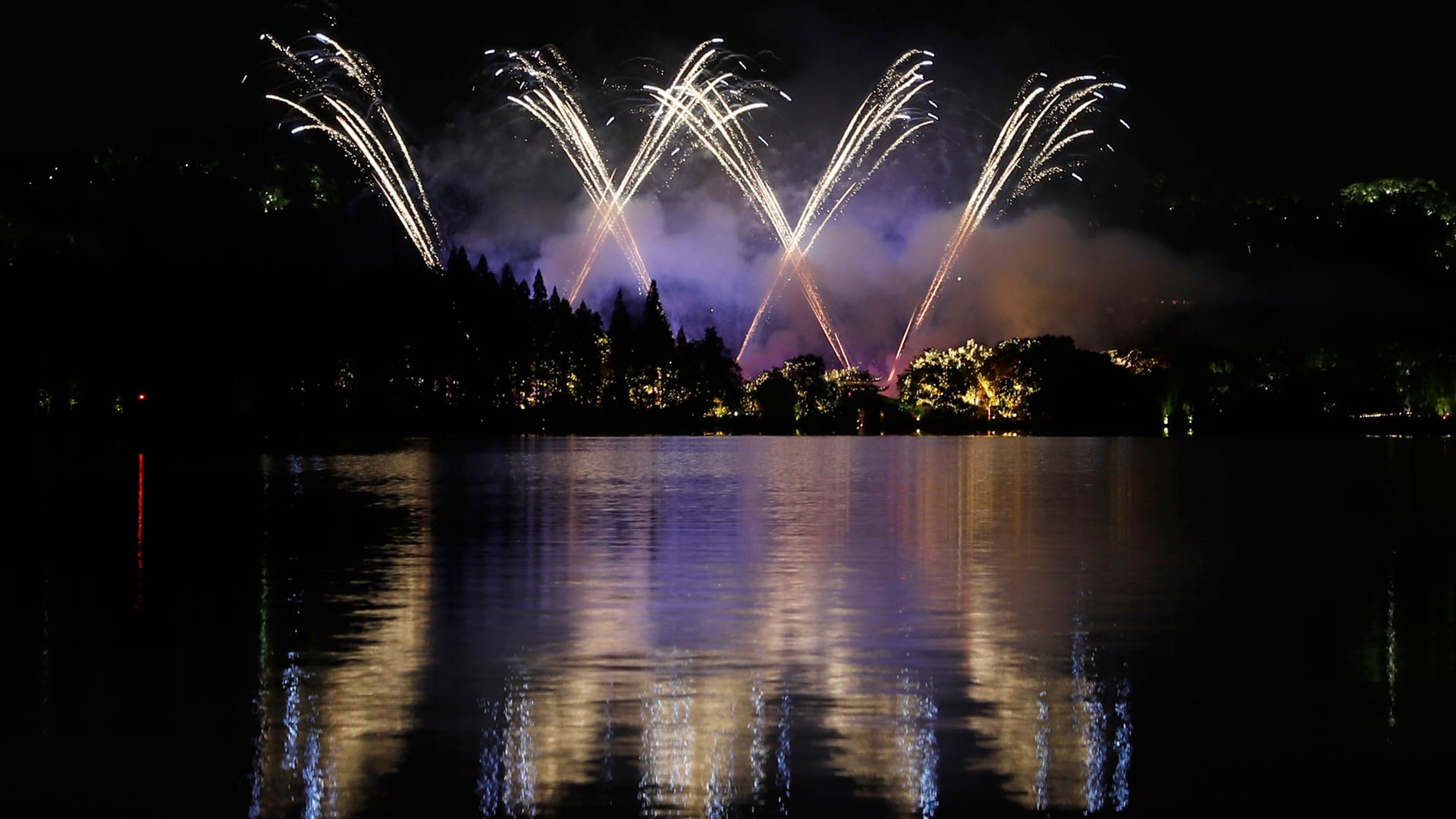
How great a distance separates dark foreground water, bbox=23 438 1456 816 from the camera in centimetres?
1000

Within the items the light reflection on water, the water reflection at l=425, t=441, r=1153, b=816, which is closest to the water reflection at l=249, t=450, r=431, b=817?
the light reflection on water

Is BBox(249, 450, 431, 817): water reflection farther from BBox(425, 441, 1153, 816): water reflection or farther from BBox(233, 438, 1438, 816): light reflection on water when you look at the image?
BBox(425, 441, 1153, 816): water reflection

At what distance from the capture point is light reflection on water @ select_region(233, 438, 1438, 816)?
10.1 m

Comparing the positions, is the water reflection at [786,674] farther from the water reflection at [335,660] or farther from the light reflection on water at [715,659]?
the water reflection at [335,660]

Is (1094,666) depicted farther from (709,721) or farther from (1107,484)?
(1107,484)

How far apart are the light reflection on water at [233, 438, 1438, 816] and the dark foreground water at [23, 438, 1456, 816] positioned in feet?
0.18

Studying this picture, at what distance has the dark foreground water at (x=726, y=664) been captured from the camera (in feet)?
32.8

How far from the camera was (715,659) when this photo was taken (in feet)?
48.4

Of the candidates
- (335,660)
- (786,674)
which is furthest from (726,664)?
(335,660)

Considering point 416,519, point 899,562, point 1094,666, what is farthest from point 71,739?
point 416,519

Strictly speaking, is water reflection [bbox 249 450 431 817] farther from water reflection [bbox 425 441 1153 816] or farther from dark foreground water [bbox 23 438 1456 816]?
water reflection [bbox 425 441 1153 816]

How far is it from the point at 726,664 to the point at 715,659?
29 cm

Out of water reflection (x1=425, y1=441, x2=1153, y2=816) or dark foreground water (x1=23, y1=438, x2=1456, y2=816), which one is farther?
water reflection (x1=425, y1=441, x2=1153, y2=816)

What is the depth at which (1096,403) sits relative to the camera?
162m
